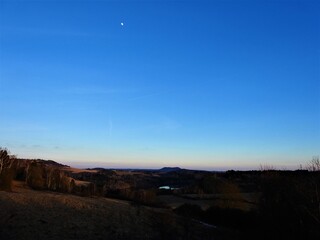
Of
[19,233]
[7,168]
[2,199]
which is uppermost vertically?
[7,168]

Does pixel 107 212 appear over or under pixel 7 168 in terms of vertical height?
under

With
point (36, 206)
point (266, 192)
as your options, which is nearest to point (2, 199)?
point (36, 206)

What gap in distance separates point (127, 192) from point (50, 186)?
1136cm

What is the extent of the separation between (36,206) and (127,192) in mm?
29145

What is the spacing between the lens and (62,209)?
124 ft

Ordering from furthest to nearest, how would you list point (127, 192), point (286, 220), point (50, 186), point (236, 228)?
point (127, 192), point (50, 186), point (236, 228), point (286, 220)

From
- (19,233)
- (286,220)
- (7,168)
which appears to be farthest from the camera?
(7,168)

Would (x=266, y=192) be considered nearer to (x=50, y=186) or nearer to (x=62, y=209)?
(x=62, y=209)

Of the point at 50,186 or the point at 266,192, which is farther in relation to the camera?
the point at 50,186

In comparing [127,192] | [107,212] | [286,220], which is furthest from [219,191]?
[286,220]

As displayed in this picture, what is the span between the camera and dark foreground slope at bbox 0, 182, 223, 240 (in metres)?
31.1

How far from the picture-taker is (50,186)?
59.1 metres

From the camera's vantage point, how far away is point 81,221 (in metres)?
34.9

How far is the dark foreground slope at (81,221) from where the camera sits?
31.1 metres
